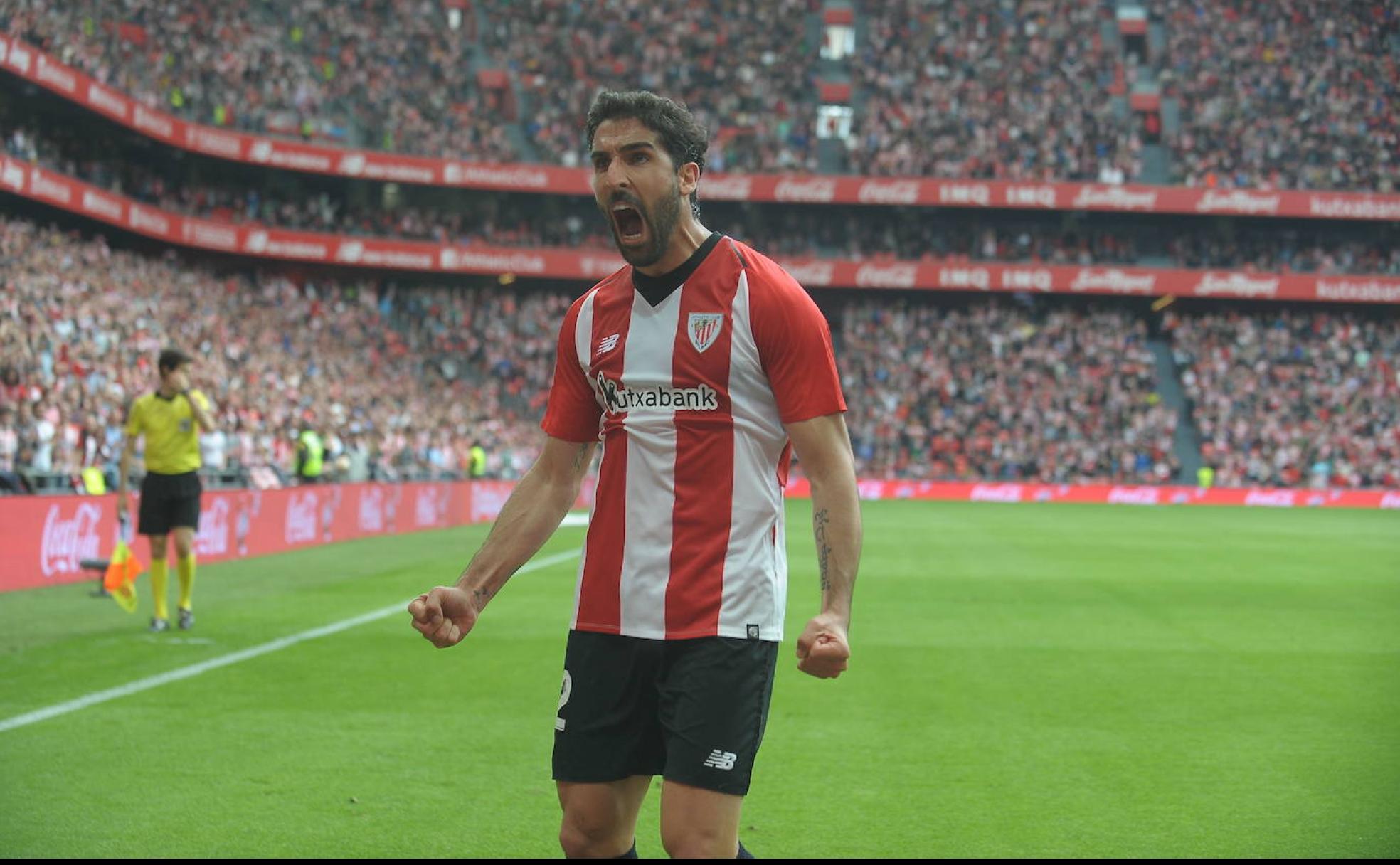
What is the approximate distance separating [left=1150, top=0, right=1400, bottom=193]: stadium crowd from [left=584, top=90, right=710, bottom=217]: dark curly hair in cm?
5132

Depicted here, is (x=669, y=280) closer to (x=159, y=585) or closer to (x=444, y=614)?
(x=444, y=614)

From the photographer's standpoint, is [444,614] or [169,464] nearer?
[444,614]

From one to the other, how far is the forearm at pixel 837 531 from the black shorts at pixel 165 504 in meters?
8.70

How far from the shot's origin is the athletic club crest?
359 centimetres

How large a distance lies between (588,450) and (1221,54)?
54.9m

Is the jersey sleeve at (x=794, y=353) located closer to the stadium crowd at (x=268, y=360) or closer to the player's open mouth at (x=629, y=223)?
the player's open mouth at (x=629, y=223)

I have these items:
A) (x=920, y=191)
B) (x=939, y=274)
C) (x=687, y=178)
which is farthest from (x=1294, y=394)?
(x=687, y=178)

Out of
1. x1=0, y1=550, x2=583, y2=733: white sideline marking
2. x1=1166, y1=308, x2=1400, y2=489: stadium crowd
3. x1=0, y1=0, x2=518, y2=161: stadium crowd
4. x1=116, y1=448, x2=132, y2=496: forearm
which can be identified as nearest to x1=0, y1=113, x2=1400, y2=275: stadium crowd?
x1=1166, y1=308, x2=1400, y2=489: stadium crowd

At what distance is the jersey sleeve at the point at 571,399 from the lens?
3.92 meters

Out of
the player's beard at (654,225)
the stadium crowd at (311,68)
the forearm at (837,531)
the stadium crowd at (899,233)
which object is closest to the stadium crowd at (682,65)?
the stadium crowd at (311,68)

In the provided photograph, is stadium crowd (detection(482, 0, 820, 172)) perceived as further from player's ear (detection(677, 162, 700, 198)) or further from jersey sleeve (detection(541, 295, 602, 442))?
player's ear (detection(677, 162, 700, 198))

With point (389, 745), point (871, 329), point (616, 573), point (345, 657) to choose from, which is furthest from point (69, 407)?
point (871, 329)

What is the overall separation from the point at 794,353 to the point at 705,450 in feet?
1.12

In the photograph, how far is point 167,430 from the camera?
11109 millimetres
